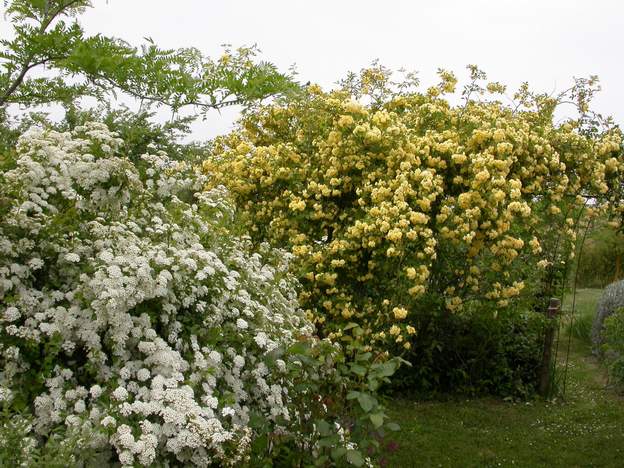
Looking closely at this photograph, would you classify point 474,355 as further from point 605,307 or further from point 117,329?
point 117,329

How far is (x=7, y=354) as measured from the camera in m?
2.54

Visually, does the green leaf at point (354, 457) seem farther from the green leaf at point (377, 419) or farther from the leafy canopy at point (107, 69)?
the leafy canopy at point (107, 69)

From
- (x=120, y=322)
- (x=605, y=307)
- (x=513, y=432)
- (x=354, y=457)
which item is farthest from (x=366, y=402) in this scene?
(x=605, y=307)

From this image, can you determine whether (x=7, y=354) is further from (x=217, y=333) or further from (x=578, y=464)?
(x=578, y=464)

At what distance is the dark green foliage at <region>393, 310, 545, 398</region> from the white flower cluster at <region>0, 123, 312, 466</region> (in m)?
3.67

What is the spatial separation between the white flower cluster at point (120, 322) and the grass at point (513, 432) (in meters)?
1.89

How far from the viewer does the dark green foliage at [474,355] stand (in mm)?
6727

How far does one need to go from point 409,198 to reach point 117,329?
303cm

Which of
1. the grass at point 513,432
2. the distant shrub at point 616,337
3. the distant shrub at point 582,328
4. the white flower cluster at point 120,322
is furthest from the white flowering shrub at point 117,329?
the distant shrub at point 582,328

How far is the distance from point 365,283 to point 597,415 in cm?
269

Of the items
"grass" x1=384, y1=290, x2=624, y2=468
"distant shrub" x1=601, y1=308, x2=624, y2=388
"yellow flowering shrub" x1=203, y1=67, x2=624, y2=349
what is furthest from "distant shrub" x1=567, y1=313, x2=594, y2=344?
"yellow flowering shrub" x1=203, y1=67, x2=624, y2=349

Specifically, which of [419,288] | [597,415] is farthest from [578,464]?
[419,288]

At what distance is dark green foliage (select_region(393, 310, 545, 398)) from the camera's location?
22.1 feet

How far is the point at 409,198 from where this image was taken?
5.22 meters
